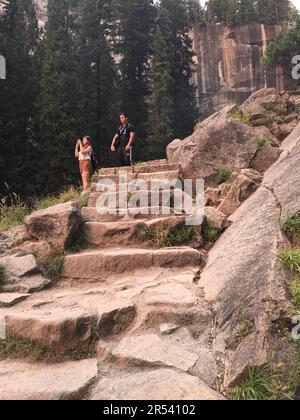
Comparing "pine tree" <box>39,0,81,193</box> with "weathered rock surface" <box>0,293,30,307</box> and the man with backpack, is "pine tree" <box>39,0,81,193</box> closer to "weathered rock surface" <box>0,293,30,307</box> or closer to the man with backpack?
the man with backpack

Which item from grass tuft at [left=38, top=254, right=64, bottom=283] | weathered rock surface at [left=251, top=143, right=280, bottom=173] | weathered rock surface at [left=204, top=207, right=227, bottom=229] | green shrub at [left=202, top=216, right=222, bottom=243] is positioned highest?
weathered rock surface at [left=251, top=143, right=280, bottom=173]

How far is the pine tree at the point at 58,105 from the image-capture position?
20.2 meters

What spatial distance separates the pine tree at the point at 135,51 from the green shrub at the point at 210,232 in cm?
2136

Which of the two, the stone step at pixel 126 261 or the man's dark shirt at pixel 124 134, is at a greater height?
the man's dark shirt at pixel 124 134

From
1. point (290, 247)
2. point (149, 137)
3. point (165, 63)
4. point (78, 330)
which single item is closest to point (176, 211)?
point (290, 247)

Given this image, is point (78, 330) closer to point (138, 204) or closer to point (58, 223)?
point (58, 223)

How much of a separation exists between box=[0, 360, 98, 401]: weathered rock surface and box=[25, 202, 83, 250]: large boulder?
88.9 inches

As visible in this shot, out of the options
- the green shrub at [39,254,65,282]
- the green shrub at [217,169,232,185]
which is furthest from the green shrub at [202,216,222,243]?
the green shrub at [217,169,232,185]

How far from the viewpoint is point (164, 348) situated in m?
3.50

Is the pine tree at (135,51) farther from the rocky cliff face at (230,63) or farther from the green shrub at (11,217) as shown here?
the green shrub at (11,217)

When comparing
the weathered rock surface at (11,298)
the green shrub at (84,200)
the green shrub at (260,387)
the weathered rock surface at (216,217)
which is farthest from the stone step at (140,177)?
the green shrub at (260,387)

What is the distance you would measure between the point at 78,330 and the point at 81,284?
1421 mm

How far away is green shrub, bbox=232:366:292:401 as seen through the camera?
9.14 feet

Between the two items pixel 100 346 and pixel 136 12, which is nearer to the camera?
pixel 100 346
